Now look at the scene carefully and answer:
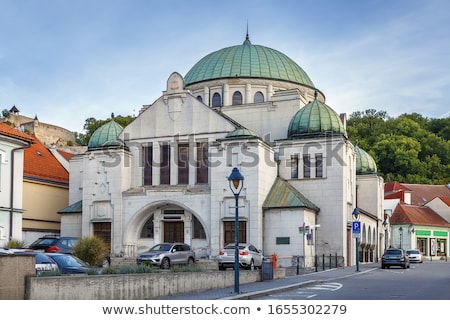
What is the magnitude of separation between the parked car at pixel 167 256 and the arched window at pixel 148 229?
12.7m

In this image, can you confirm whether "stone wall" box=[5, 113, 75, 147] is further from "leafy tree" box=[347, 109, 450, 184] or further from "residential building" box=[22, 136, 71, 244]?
"residential building" box=[22, 136, 71, 244]

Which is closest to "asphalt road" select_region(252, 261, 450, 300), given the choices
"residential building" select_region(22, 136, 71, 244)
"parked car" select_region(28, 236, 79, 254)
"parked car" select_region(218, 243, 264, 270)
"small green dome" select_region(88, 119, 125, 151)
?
"parked car" select_region(218, 243, 264, 270)

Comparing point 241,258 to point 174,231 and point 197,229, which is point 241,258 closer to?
point 197,229

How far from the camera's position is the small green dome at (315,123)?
46.5 metres

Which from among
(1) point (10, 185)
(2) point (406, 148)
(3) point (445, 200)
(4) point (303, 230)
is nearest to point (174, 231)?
(4) point (303, 230)

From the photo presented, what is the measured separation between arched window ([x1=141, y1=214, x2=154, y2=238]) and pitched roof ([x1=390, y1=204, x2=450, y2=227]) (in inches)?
1520

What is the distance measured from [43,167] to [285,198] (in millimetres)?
22014

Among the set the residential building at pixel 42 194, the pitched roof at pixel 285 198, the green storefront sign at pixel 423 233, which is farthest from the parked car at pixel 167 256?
the green storefront sign at pixel 423 233

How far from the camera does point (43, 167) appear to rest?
55.1 metres

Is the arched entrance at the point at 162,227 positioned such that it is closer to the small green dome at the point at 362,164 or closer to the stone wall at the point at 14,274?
the small green dome at the point at 362,164

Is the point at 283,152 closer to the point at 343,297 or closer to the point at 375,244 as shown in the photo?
the point at 375,244

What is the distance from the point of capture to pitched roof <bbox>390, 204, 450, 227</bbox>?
78.2 meters

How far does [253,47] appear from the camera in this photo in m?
60.4
